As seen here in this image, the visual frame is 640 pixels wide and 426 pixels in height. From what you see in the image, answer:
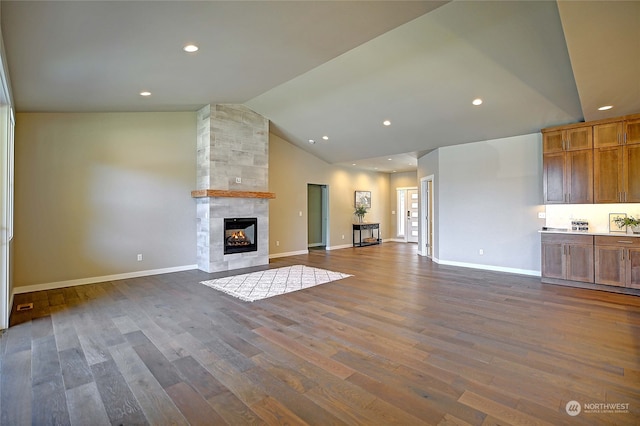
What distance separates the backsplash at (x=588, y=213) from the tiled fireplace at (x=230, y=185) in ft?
18.5

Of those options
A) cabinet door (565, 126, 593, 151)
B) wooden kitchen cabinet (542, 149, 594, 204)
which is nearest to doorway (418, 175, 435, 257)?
wooden kitchen cabinet (542, 149, 594, 204)

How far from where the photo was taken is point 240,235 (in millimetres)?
6938

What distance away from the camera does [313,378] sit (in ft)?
7.76

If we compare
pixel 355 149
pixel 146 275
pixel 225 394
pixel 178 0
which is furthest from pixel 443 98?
pixel 146 275

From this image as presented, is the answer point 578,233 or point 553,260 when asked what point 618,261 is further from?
point 553,260

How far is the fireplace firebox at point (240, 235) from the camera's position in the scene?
662 cm

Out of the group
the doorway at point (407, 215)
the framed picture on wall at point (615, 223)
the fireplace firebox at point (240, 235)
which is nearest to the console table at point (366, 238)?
the doorway at point (407, 215)

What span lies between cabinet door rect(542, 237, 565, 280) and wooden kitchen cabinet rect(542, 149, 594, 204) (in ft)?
2.53

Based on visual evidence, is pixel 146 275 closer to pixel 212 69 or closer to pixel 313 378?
pixel 212 69

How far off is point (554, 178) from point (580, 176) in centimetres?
35

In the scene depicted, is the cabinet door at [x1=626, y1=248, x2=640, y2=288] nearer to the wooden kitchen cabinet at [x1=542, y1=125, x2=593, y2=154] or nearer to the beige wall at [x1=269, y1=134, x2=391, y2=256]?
the wooden kitchen cabinet at [x1=542, y1=125, x2=593, y2=154]

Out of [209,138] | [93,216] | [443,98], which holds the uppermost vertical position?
[443,98]

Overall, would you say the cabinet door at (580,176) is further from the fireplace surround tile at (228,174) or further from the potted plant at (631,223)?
the fireplace surround tile at (228,174)

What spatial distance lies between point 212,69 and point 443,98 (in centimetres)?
365
